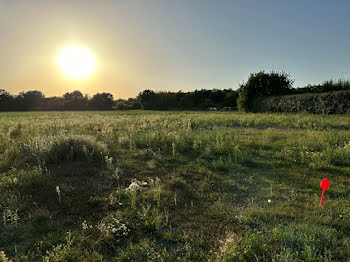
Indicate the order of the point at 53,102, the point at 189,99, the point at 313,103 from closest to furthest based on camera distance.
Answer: the point at 313,103
the point at 189,99
the point at 53,102

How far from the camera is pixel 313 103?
56.2 ft

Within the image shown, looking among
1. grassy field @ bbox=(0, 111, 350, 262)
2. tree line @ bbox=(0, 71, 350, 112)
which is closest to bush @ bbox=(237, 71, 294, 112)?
tree line @ bbox=(0, 71, 350, 112)

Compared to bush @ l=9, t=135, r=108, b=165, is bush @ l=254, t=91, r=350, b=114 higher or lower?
higher

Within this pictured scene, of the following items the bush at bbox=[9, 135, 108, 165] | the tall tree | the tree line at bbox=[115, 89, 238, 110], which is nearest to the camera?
the bush at bbox=[9, 135, 108, 165]

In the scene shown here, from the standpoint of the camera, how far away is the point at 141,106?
51.7 m

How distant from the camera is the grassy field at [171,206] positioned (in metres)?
2.41

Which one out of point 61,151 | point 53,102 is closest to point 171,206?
point 61,151

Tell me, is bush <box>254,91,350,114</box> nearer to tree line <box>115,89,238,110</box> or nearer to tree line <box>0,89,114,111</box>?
tree line <box>115,89,238,110</box>

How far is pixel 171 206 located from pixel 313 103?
17.7 meters

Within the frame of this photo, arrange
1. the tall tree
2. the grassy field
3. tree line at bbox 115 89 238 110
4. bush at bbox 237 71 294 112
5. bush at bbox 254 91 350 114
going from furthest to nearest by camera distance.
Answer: the tall tree → tree line at bbox 115 89 238 110 → bush at bbox 237 71 294 112 → bush at bbox 254 91 350 114 → the grassy field

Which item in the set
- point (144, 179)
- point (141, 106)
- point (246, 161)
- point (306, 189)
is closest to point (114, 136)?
point (144, 179)

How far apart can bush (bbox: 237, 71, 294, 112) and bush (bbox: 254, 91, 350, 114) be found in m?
2.28

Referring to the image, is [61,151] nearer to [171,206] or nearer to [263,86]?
[171,206]

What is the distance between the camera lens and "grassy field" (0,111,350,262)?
2.41 metres
